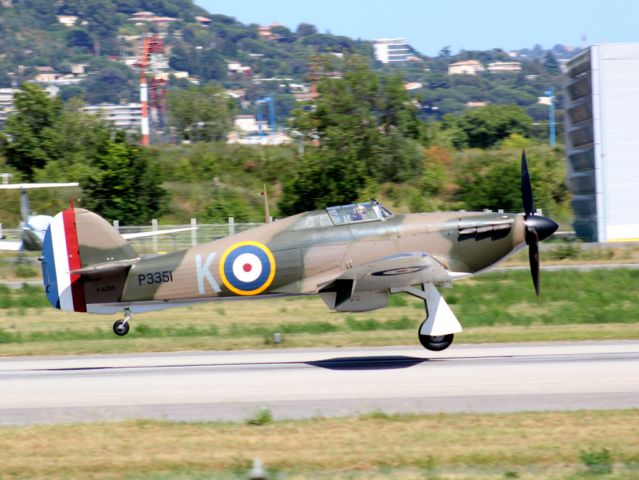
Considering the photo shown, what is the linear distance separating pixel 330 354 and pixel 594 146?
31683mm

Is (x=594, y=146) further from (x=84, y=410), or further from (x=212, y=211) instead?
(x=84, y=410)

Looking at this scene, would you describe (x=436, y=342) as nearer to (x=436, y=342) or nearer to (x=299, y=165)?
(x=436, y=342)

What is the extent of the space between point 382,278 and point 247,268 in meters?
2.46

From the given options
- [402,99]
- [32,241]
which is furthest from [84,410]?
[402,99]

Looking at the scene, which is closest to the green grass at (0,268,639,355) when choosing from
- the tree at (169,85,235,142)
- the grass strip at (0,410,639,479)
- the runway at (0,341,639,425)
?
the runway at (0,341,639,425)

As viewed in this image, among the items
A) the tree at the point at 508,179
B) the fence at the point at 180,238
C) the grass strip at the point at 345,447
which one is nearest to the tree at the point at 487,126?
the tree at the point at 508,179

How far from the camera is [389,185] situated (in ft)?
212

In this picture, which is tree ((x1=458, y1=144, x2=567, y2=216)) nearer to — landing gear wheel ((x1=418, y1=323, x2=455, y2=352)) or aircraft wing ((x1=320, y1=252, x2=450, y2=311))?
landing gear wheel ((x1=418, y1=323, x2=455, y2=352))

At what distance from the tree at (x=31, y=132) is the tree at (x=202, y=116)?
3164 cm

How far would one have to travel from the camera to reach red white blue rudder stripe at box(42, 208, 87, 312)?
1783cm

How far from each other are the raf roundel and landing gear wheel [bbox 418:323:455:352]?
9.48 ft

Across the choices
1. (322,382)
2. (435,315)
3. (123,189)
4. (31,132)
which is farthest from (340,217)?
(31,132)

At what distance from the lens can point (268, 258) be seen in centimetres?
1784

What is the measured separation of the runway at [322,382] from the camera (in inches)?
534
